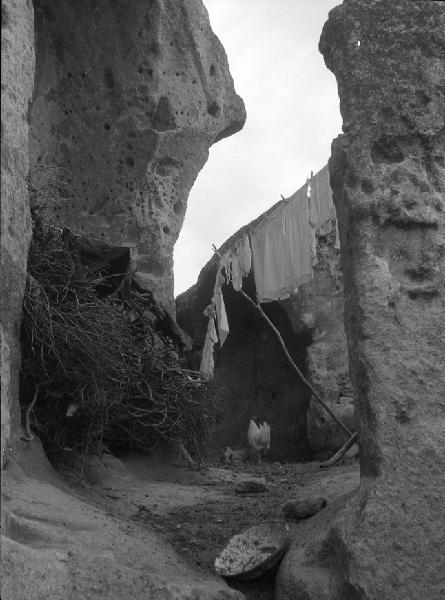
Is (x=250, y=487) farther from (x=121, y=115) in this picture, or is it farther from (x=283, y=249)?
(x=121, y=115)

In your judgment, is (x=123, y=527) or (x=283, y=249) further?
(x=283, y=249)

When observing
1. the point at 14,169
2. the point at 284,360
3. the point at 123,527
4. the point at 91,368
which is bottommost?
the point at 123,527

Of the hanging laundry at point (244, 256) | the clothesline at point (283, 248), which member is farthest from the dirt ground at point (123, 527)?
the hanging laundry at point (244, 256)

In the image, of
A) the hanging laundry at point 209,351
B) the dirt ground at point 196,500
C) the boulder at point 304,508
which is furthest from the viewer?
the hanging laundry at point 209,351

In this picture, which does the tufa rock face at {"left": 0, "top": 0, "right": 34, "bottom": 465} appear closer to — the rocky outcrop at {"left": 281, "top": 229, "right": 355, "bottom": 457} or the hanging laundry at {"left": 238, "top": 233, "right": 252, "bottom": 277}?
the hanging laundry at {"left": 238, "top": 233, "right": 252, "bottom": 277}

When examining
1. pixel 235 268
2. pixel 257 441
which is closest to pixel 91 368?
pixel 235 268

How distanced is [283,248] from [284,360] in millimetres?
3825

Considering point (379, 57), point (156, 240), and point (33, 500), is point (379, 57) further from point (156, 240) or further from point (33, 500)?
point (156, 240)

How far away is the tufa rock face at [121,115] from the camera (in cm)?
853

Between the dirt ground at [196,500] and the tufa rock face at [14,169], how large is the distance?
1.20m

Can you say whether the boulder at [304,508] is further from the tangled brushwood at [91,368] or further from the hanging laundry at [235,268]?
the hanging laundry at [235,268]

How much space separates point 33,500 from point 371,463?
1844 millimetres

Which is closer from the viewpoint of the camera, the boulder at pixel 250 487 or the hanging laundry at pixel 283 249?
the boulder at pixel 250 487

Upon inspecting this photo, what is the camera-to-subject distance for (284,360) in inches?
529
